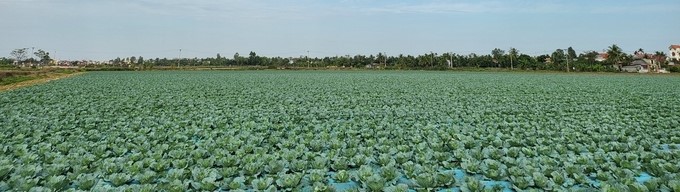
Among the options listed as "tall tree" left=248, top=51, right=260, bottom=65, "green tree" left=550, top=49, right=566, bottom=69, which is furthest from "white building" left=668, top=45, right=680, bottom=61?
"tall tree" left=248, top=51, right=260, bottom=65

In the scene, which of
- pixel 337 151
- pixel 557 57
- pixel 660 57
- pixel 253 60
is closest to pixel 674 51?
pixel 660 57

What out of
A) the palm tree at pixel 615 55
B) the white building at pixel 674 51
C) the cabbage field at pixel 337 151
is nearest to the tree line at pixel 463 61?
the palm tree at pixel 615 55

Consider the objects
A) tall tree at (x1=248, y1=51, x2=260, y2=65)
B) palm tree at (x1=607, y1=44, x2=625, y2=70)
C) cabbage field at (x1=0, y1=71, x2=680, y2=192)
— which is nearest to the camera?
cabbage field at (x1=0, y1=71, x2=680, y2=192)

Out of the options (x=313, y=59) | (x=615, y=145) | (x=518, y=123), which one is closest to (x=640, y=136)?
(x=615, y=145)

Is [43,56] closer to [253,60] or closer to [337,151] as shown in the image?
[253,60]

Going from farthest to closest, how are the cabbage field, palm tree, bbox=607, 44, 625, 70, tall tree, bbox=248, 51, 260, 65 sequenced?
tall tree, bbox=248, 51, 260, 65
palm tree, bbox=607, 44, 625, 70
the cabbage field

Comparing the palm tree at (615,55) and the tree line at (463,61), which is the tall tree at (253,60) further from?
the palm tree at (615,55)

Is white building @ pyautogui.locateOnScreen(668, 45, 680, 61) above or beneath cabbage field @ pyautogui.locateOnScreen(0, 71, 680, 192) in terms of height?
above

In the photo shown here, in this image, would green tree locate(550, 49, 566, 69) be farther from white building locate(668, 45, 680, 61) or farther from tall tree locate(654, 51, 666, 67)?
white building locate(668, 45, 680, 61)

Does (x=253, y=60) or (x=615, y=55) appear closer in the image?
(x=615, y=55)

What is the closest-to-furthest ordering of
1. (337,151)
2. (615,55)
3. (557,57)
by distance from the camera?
(337,151)
(615,55)
(557,57)

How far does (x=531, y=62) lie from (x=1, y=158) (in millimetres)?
85860

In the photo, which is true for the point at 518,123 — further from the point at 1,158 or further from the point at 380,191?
the point at 1,158

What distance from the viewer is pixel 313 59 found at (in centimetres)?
11294
